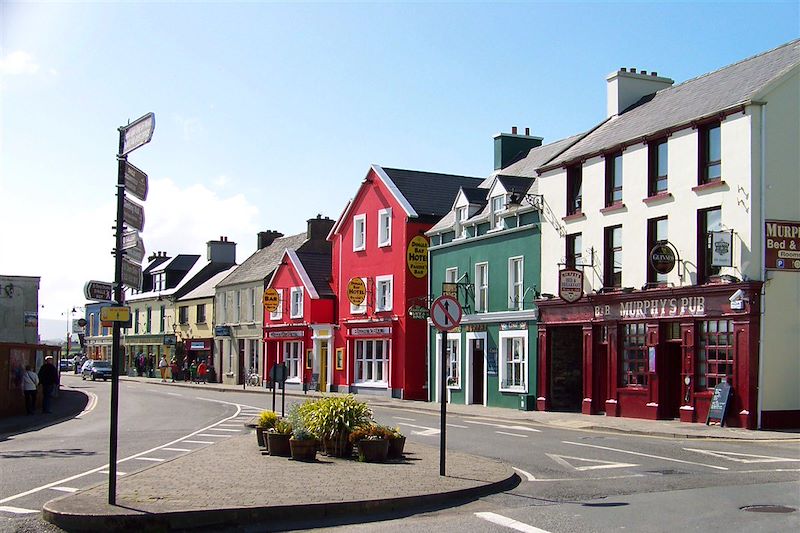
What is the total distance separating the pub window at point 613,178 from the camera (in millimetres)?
29266

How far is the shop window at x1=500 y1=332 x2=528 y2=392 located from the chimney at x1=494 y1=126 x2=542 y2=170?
11188 millimetres

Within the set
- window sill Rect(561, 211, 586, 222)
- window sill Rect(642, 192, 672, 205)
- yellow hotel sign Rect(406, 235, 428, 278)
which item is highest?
window sill Rect(642, 192, 672, 205)

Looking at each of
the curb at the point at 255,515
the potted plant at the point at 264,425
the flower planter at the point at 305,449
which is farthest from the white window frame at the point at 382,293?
the curb at the point at 255,515

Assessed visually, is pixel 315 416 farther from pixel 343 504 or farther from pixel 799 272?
pixel 799 272

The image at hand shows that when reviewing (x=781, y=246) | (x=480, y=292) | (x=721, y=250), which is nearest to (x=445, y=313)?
(x=721, y=250)

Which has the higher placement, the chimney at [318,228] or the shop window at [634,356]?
the chimney at [318,228]

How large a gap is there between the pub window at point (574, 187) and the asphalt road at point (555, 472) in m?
8.09

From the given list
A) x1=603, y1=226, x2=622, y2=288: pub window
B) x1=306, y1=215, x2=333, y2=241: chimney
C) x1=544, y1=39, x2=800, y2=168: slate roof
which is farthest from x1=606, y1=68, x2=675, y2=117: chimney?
x1=306, y1=215, x2=333, y2=241: chimney

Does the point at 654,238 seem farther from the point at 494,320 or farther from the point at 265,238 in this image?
the point at 265,238

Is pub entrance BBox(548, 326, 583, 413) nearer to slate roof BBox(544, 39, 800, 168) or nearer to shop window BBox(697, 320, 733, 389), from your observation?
slate roof BBox(544, 39, 800, 168)

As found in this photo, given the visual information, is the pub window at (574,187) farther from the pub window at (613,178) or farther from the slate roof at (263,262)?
Answer: the slate roof at (263,262)

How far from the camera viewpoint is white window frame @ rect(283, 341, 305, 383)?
51.5 metres

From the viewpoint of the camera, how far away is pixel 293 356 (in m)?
52.5

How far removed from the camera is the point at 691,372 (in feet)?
84.0
